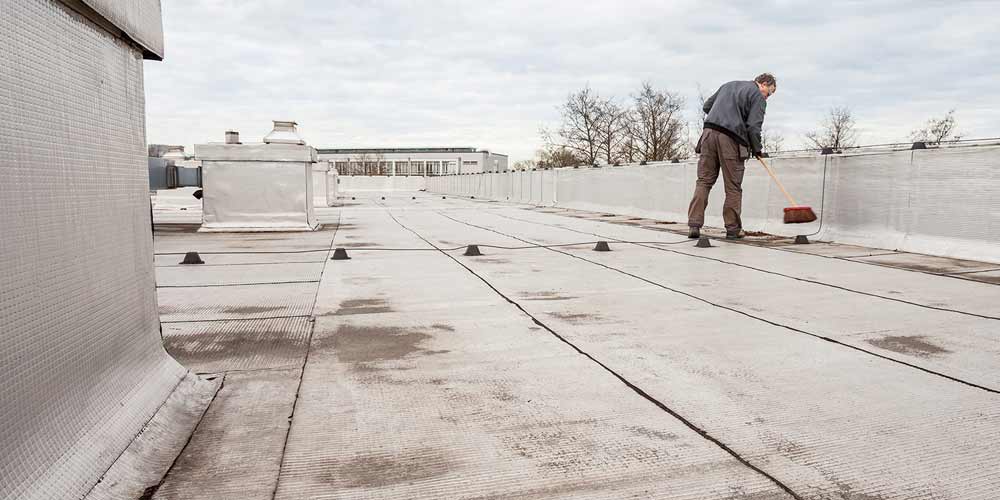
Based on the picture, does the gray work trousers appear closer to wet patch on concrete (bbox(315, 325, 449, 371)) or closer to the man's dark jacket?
the man's dark jacket

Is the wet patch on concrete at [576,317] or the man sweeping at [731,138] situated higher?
the man sweeping at [731,138]

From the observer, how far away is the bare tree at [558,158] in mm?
46312

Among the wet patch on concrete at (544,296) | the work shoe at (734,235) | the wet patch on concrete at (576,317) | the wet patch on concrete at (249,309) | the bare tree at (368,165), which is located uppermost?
the bare tree at (368,165)

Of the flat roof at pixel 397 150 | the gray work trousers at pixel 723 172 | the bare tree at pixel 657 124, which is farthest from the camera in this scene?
the flat roof at pixel 397 150

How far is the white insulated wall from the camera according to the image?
148cm

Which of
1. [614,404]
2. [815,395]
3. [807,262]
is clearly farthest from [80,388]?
[807,262]

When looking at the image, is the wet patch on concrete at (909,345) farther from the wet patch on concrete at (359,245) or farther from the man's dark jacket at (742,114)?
the wet patch on concrete at (359,245)

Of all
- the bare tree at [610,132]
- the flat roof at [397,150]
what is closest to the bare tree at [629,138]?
the bare tree at [610,132]

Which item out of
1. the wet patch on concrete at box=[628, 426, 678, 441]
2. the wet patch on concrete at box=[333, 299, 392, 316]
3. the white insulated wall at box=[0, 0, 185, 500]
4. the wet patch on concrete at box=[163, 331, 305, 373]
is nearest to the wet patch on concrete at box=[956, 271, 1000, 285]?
the wet patch on concrete at box=[628, 426, 678, 441]

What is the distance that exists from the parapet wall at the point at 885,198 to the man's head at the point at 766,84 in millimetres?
1089

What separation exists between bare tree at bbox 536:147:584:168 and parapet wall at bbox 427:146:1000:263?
34.8 meters

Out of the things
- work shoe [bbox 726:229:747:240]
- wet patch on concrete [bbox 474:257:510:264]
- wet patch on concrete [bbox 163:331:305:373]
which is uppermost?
work shoe [bbox 726:229:747:240]

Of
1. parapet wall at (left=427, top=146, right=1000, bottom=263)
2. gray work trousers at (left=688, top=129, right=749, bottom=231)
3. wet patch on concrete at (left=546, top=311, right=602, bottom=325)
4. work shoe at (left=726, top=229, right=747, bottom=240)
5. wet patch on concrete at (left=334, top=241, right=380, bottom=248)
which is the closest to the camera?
wet patch on concrete at (left=546, top=311, right=602, bottom=325)

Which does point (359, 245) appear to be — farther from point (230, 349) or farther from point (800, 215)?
point (800, 215)
